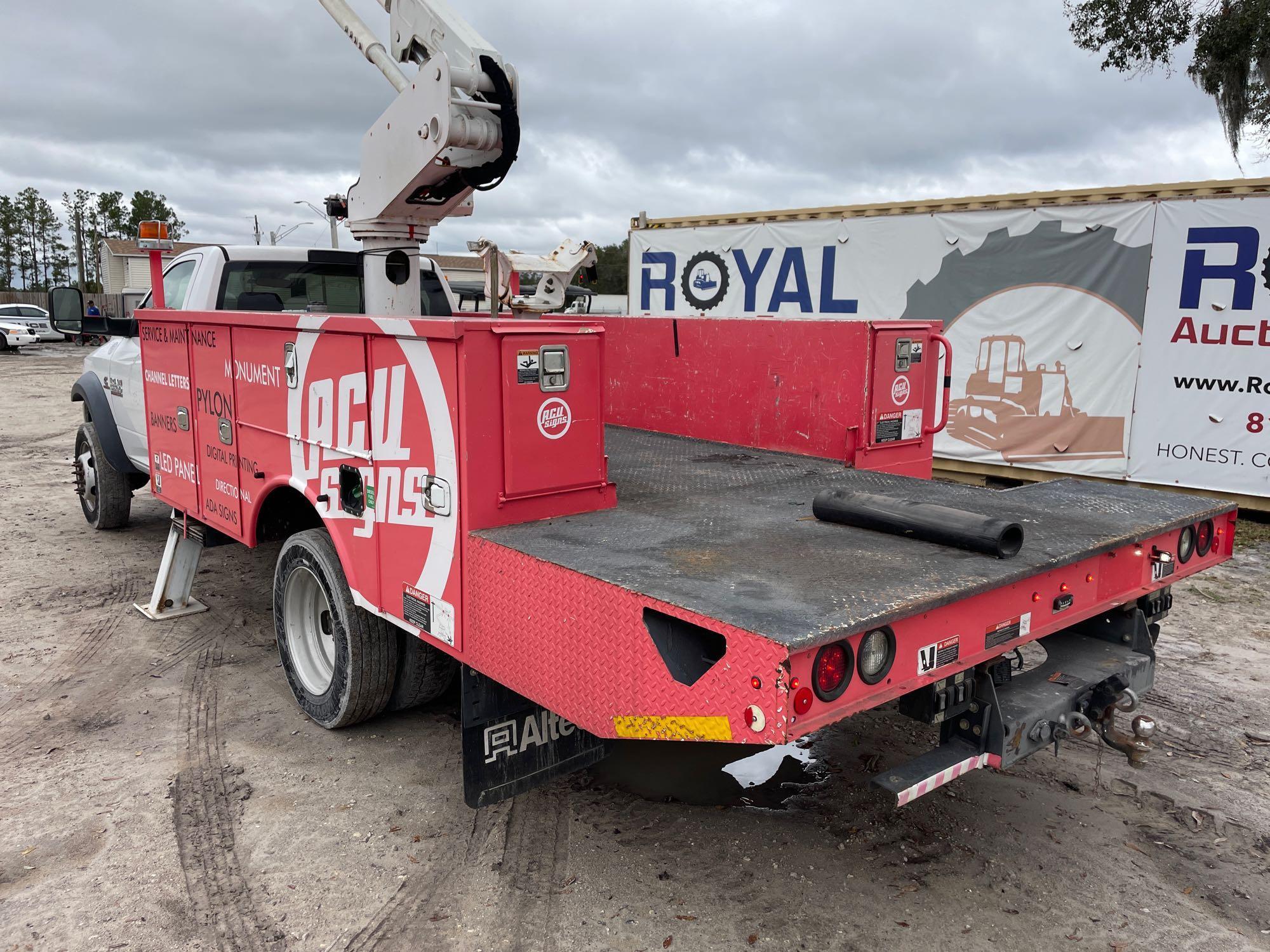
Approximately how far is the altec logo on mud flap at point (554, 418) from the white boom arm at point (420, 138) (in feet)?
5.00

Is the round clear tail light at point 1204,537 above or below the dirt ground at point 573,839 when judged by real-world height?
above

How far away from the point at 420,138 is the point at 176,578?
3.49 meters

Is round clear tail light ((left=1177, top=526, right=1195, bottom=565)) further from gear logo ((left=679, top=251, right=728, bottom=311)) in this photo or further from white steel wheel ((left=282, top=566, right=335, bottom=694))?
gear logo ((left=679, top=251, right=728, bottom=311))

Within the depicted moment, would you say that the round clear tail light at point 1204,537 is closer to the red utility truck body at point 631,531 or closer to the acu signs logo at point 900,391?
the red utility truck body at point 631,531

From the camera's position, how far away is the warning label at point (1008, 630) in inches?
110

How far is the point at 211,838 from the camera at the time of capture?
139 inches

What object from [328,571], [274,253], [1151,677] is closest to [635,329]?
[274,253]

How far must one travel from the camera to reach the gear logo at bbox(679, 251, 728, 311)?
1302 cm

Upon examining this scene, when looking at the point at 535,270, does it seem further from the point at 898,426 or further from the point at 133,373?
the point at 898,426

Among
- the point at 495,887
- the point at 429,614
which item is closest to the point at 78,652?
the point at 429,614

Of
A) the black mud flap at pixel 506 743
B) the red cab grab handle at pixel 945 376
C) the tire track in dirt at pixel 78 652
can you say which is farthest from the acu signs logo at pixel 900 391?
the tire track in dirt at pixel 78 652

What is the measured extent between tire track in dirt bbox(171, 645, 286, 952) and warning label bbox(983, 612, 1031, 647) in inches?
94.6

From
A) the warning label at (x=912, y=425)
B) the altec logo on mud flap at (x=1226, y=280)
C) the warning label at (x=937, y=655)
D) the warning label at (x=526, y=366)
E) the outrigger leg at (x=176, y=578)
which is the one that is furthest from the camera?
the altec logo on mud flap at (x=1226, y=280)

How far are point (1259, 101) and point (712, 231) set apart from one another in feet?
30.7
